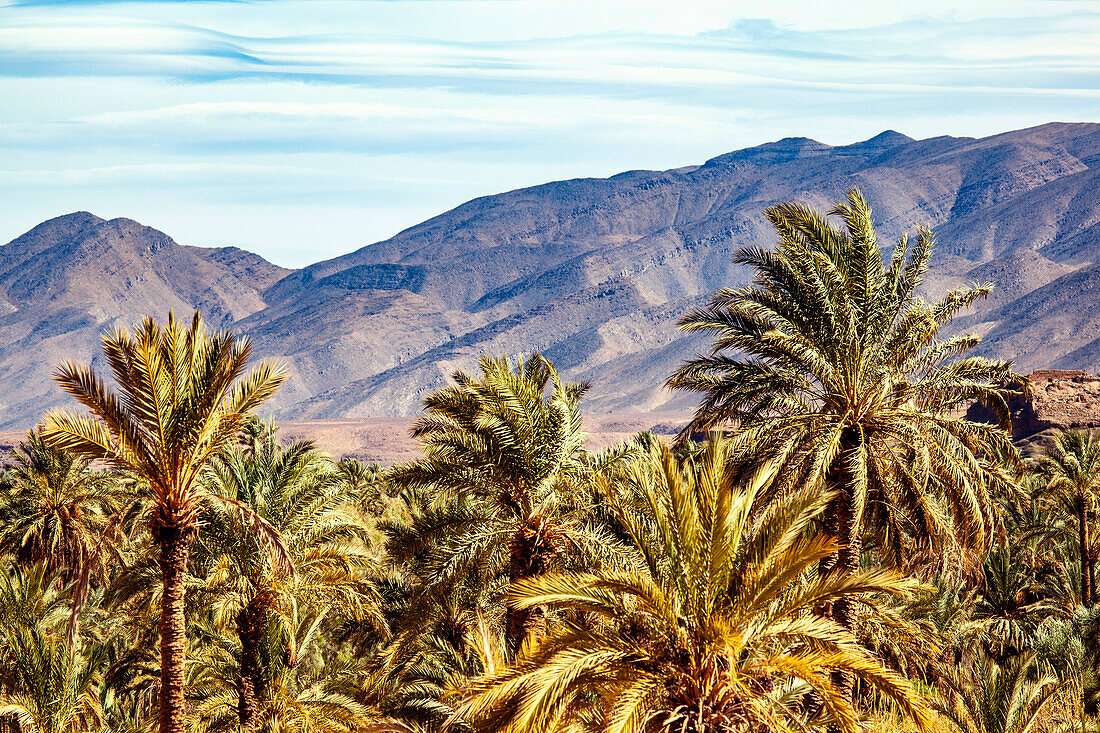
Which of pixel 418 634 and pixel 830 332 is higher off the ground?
pixel 830 332

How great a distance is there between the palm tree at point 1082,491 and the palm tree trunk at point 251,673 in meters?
19.3

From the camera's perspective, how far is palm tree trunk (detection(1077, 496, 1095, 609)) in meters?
26.2

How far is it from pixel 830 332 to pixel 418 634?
8.25 meters

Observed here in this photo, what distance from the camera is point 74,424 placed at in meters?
12.0

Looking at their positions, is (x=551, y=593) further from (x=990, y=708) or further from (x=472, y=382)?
(x=990, y=708)

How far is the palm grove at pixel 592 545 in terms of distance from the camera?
9.73m

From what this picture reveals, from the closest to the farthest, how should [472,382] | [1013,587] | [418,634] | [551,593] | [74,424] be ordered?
[551,593], [74,424], [472,382], [418,634], [1013,587]

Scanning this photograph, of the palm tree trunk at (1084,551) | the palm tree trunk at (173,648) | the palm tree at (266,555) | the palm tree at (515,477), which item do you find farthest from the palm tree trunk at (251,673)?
the palm tree trunk at (1084,551)

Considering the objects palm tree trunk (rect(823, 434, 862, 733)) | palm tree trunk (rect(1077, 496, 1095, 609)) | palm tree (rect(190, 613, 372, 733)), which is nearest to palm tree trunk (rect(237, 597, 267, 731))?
palm tree (rect(190, 613, 372, 733))

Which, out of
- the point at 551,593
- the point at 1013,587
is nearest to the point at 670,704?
the point at 551,593

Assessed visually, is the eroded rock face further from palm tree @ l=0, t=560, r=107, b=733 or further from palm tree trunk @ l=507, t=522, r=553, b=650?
palm tree @ l=0, t=560, r=107, b=733

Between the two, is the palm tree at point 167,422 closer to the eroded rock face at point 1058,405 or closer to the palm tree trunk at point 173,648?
the palm tree trunk at point 173,648

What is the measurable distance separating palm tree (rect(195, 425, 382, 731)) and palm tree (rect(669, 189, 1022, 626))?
6279mm

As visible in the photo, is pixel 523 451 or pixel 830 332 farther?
pixel 830 332
